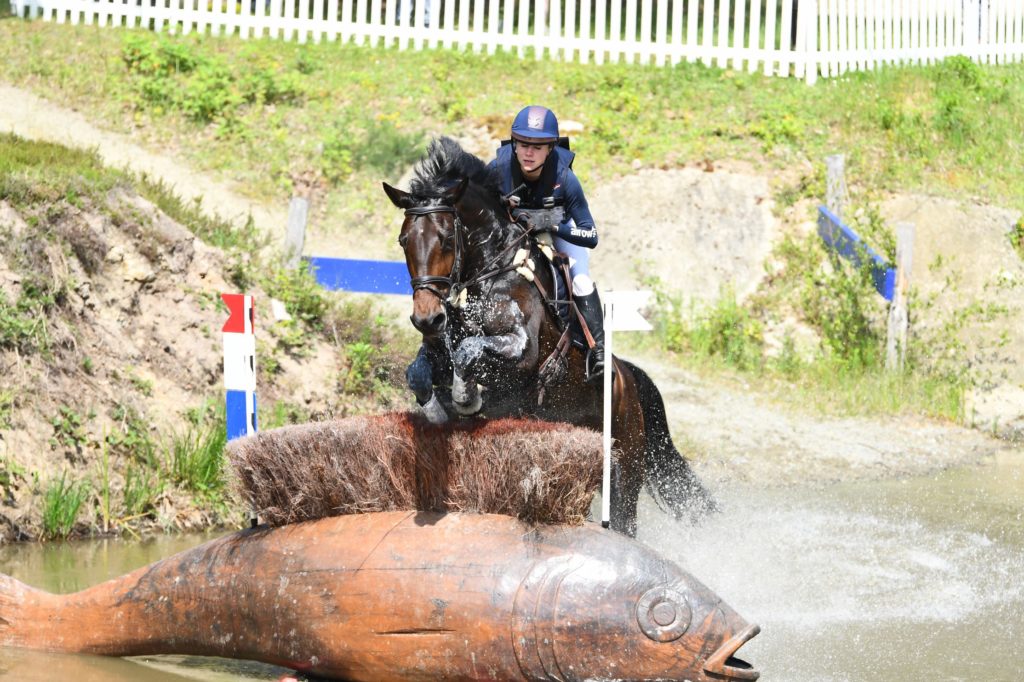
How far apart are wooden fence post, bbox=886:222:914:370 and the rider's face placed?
7547 mm

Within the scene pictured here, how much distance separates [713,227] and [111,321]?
28.5ft

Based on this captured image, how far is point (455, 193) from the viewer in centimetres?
623

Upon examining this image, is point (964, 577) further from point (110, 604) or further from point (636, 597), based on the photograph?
point (110, 604)

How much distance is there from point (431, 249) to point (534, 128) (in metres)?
1.28

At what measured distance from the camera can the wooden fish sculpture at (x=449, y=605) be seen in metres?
4.82

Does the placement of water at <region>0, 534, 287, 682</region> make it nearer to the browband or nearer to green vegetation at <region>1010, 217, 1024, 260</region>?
the browband

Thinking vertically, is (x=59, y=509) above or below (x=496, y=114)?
below

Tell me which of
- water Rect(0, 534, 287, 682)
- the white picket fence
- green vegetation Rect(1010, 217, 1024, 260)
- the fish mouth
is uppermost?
the white picket fence

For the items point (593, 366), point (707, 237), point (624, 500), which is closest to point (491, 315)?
point (593, 366)

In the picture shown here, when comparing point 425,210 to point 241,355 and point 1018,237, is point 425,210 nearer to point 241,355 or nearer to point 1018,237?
point 241,355

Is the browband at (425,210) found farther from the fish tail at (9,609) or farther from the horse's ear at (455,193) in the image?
the fish tail at (9,609)

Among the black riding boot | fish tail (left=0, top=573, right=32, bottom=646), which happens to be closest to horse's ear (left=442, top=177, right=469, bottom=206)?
the black riding boot

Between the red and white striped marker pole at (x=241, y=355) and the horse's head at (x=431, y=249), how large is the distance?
1.67 meters

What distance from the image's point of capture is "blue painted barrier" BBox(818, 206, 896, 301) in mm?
13625
